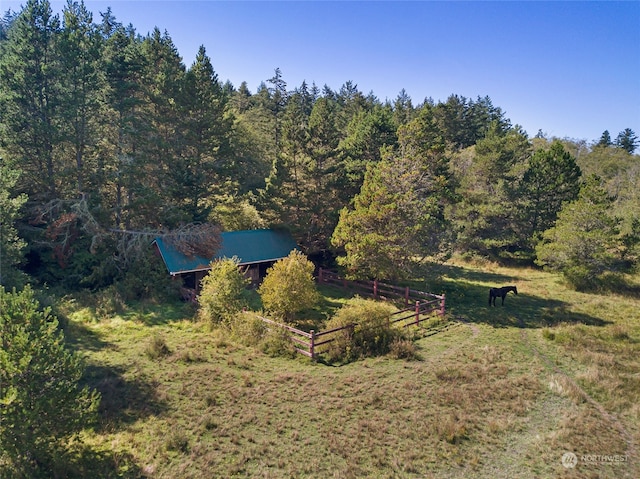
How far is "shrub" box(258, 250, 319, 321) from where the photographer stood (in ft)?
61.1

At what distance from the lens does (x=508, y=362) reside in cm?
1515

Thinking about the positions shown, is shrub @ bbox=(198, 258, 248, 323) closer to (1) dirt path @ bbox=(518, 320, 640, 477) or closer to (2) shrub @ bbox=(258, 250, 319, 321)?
(2) shrub @ bbox=(258, 250, 319, 321)

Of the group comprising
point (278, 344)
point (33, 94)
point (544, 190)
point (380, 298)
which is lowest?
point (278, 344)

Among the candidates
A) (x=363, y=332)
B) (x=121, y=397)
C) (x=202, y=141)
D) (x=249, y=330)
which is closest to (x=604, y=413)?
(x=363, y=332)

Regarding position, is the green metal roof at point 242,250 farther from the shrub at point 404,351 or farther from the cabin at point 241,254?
the shrub at point 404,351

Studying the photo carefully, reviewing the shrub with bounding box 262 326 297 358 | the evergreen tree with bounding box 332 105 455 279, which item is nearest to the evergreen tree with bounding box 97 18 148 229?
the evergreen tree with bounding box 332 105 455 279

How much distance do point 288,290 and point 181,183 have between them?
15.3m

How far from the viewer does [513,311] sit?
22.3 meters

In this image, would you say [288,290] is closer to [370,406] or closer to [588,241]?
[370,406]

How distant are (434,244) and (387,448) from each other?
52.9 feet

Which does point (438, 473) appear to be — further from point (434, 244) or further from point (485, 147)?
point (485, 147)

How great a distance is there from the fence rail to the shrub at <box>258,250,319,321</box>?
4.42ft

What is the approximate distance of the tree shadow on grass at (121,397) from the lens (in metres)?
11.5

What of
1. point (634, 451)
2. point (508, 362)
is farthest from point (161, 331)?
point (634, 451)
